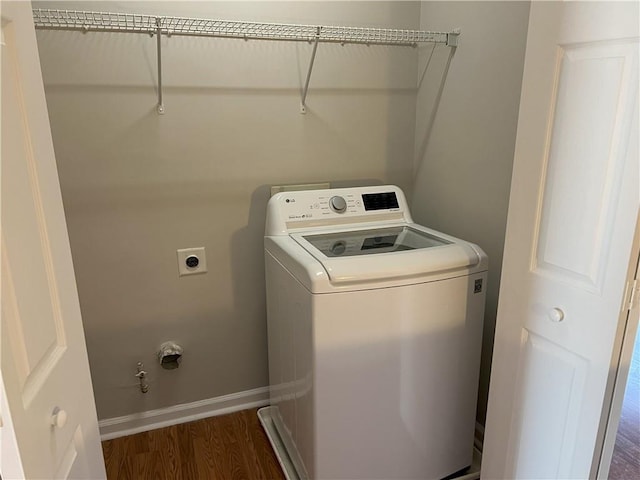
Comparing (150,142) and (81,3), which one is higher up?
(81,3)

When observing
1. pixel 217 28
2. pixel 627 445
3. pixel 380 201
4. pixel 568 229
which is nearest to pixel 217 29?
pixel 217 28

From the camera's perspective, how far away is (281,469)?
1790mm

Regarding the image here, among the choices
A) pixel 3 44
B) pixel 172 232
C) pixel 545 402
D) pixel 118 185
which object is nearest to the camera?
pixel 3 44

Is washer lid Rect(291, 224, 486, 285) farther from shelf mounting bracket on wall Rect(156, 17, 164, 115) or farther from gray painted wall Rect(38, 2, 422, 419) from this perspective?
shelf mounting bracket on wall Rect(156, 17, 164, 115)

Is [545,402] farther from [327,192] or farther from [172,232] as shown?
[172,232]

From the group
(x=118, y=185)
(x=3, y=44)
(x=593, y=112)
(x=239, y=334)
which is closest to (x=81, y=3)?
(x=118, y=185)

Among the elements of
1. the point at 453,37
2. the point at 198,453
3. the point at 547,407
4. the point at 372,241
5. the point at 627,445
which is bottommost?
the point at 198,453

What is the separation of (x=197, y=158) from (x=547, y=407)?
146cm

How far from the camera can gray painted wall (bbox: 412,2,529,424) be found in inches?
62.7

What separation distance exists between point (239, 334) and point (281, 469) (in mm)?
590

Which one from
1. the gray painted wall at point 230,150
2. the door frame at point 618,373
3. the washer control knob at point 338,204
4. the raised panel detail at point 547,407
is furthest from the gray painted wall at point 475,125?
the door frame at point 618,373

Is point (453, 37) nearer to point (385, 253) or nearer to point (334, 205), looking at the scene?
point (334, 205)

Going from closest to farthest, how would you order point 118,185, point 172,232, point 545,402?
point 545,402, point 118,185, point 172,232

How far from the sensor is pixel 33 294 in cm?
74
